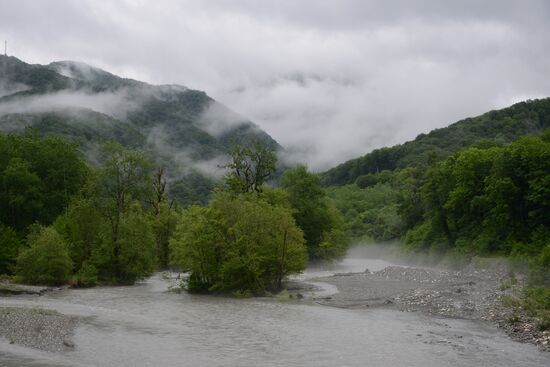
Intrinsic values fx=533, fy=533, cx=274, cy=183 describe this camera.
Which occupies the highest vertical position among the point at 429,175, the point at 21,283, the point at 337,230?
the point at 429,175

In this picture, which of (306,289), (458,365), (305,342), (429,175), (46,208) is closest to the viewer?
(458,365)

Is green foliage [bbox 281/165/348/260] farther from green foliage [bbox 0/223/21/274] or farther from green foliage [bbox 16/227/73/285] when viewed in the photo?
green foliage [bbox 0/223/21/274]

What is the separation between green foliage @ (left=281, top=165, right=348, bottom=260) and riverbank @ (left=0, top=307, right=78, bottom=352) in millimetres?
54240

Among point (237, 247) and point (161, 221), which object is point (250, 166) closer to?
point (161, 221)

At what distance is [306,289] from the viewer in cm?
5162

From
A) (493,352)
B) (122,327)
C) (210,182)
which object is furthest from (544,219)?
(210,182)

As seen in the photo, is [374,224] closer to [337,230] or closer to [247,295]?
[337,230]

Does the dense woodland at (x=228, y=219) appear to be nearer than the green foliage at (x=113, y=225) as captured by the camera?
Yes

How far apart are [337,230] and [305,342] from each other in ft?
196

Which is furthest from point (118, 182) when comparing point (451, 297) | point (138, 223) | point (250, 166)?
point (451, 297)

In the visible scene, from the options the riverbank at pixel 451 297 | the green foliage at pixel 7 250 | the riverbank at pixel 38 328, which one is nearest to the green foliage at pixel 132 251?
the green foliage at pixel 7 250

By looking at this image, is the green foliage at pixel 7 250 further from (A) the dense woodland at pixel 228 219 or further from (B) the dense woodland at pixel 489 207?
(B) the dense woodland at pixel 489 207

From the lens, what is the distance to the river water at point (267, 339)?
2284 cm

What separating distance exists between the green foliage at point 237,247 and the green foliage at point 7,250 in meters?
19.4
